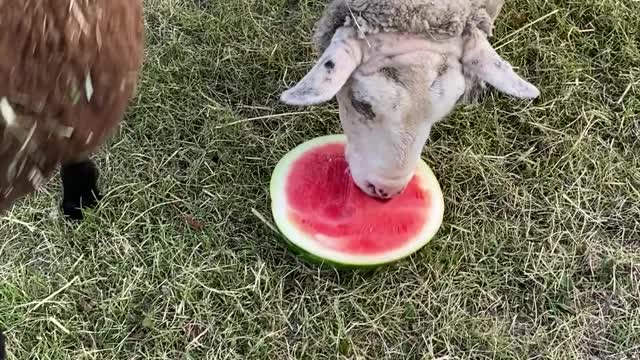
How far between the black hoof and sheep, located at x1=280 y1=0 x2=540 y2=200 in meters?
0.82

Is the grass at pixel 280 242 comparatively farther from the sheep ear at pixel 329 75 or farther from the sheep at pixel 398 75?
the sheep ear at pixel 329 75

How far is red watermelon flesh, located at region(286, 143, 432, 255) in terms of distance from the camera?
2953 mm

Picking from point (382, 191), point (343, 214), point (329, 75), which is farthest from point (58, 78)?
point (343, 214)

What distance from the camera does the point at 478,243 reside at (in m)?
3.15

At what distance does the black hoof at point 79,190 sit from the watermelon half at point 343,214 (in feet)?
1.94

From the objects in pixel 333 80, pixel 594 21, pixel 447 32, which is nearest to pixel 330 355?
pixel 333 80

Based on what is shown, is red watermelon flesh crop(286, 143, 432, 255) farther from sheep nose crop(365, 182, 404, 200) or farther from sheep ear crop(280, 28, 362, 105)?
sheep ear crop(280, 28, 362, 105)

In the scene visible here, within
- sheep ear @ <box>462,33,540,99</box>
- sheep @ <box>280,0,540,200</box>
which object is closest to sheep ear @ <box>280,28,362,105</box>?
sheep @ <box>280,0,540,200</box>

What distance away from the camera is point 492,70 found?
2670mm

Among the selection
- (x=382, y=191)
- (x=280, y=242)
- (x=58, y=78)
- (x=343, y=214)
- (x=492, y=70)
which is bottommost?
(x=280, y=242)

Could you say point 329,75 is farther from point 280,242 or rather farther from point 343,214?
point 280,242

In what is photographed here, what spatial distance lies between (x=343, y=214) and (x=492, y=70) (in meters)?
0.68

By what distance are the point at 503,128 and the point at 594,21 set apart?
718mm

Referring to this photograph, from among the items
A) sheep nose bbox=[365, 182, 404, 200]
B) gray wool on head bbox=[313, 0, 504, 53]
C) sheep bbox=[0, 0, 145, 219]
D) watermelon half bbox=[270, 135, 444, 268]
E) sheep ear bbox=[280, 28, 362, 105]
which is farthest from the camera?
watermelon half bbox=[270, 135, 444, 268]
